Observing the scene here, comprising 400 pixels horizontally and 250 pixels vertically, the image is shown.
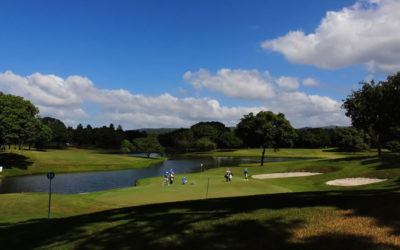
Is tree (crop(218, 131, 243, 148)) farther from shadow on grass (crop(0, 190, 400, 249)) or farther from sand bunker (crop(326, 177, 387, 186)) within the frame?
shadow on grass (crop(0, 190, 400, 249))

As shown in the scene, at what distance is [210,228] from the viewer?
1046 cm

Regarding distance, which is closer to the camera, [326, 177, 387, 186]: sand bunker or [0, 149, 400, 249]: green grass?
[0, 149, 400, 249]: green grass

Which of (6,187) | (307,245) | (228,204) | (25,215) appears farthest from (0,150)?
(307,245)

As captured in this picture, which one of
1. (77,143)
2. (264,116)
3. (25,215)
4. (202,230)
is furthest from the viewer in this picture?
(77,143)

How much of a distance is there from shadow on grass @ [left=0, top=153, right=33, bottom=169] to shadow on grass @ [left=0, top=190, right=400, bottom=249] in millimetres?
59906

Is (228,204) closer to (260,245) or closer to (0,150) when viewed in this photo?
(260,245)

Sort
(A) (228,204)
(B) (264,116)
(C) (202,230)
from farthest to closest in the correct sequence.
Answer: (B) (264,116) → (A) (228,204) → (C) (202,230)

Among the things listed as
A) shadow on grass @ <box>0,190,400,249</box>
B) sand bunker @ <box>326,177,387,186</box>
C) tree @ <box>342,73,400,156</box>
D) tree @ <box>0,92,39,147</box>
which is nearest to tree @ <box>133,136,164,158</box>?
tree @ <box>0,92,39,147</box>

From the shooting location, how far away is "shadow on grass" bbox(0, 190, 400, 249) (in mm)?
8859

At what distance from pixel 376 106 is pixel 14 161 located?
272ft

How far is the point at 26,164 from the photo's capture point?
6744 centimetres

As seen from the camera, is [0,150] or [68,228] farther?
[0,150]

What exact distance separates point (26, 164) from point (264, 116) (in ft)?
210

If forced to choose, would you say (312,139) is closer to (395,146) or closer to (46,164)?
(395,146)
